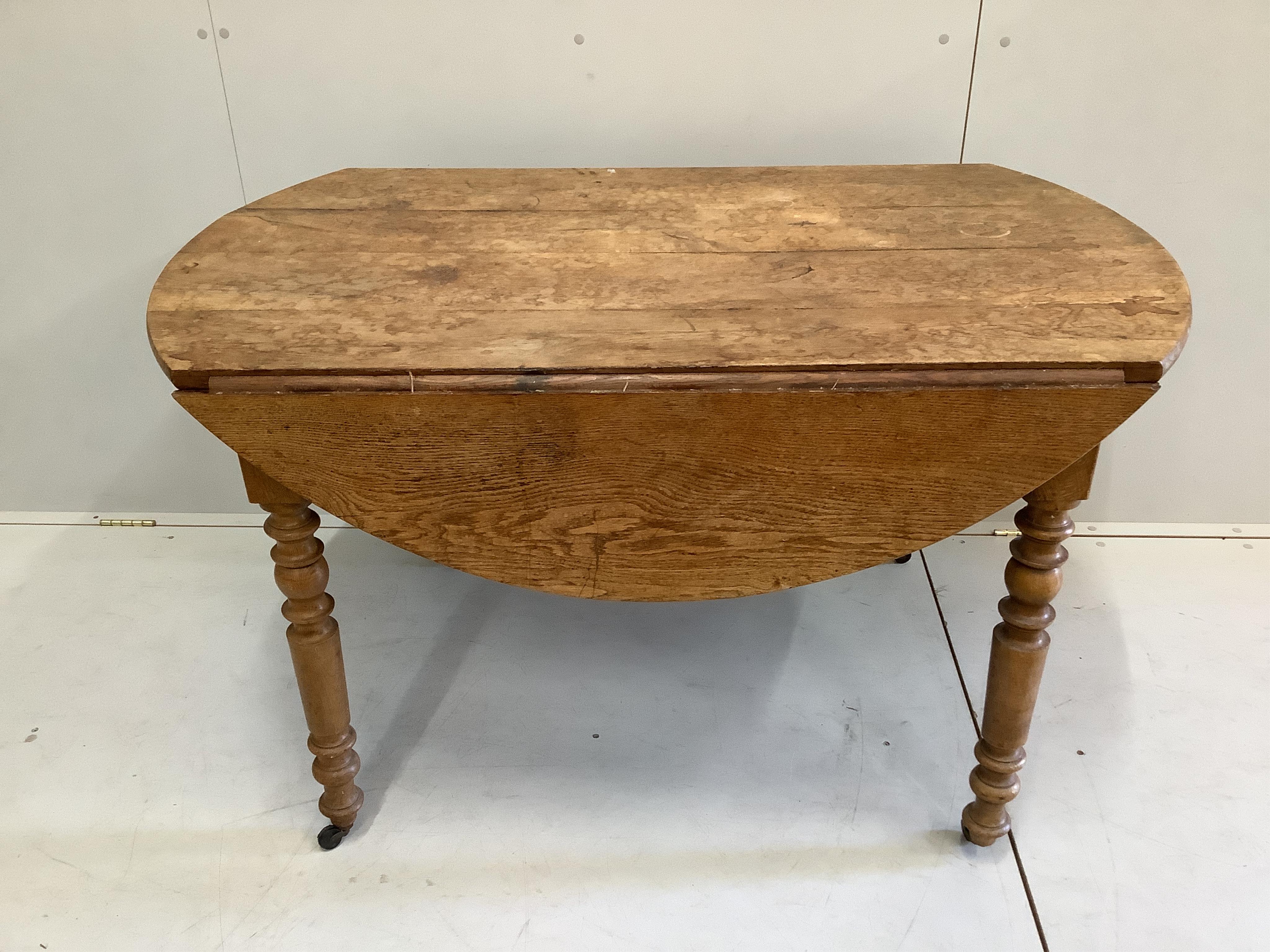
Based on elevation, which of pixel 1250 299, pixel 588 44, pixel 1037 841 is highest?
pixel 588 44

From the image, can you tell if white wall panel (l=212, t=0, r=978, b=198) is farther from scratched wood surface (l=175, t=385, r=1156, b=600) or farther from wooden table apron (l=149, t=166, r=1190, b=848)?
scratched wood surface (l=175, t=385, r=1156, b=600)

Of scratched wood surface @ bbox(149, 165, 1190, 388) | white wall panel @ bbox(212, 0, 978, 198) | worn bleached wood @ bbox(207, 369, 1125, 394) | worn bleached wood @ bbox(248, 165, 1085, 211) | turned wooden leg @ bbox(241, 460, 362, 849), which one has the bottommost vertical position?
turned wooden leg @ bbox(241, 460, 362, 849)

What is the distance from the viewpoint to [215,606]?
1.93 meters

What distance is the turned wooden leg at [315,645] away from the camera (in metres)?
1.25

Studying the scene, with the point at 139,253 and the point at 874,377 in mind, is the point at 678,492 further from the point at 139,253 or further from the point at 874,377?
the point at 139,253

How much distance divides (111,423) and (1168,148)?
204 cm

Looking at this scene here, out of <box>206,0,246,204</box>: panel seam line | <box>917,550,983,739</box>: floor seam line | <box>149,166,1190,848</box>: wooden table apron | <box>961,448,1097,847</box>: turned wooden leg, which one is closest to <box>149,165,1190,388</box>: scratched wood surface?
<box>149,166,1190,848</box>: wooden table apron

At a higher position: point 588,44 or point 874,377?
point 588,44

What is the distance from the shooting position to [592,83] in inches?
69.7

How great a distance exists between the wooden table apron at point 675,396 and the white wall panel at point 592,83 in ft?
1.49

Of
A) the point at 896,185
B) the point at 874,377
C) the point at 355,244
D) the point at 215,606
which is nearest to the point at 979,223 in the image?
the point at 896,185

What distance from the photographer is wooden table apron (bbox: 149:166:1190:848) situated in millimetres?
1103

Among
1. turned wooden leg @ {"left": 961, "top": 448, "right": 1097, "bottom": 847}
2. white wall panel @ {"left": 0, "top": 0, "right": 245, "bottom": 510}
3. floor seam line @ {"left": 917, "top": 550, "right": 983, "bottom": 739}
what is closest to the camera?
turned wooden leg @ {"left": 961, "top": 448, "right": 1097, "bottom": 847}

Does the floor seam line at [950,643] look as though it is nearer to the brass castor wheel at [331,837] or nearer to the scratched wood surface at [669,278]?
the scratched wood surface at [669,278]
